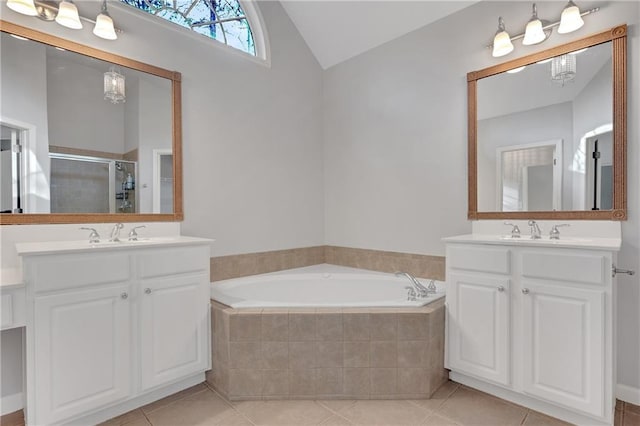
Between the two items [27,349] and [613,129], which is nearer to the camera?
[27,349]

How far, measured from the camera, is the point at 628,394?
6.50 ft

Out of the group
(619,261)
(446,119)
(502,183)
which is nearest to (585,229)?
(619,261)

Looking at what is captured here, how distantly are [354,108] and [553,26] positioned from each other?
1664mm

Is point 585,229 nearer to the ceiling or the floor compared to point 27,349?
nearer to the ceiling

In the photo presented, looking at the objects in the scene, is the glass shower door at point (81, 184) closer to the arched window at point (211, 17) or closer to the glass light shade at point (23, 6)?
the glass light shade at point (23, 6)

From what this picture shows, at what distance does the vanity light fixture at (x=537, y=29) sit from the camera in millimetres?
2094

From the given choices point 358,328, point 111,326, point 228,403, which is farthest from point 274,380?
point 111,326

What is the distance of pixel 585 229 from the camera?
6.96 ft

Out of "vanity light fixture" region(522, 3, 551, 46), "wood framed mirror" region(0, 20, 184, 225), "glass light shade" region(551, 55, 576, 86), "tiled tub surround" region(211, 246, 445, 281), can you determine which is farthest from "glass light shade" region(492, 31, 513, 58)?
"wood framed mirror" region(0, 20, 184, 225)

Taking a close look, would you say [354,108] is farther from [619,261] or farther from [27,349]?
[27,349]

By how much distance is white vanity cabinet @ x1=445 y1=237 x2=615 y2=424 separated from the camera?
1714 millimetres

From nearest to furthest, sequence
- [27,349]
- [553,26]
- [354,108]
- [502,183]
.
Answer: [27,349] → [553,26] → [502,183] → [354,108]

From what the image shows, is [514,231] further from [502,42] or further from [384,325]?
[502,42]

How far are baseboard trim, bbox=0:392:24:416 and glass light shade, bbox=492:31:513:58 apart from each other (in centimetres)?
369
